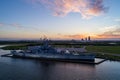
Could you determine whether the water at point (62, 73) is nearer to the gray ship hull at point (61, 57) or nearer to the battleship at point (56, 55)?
the gray ship hull at point (61, 57)

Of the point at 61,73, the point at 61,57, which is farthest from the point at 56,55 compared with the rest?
the point at 61,73

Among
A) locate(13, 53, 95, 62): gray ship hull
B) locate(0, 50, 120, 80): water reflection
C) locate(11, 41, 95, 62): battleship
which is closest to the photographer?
locate(0, 50, 120, 80): water reflection

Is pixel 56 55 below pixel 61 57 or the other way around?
the other way around

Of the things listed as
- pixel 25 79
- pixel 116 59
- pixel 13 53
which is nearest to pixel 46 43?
pixel 13 53

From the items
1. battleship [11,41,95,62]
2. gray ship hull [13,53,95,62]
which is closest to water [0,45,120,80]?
gray ship hull [13,53,95,62]

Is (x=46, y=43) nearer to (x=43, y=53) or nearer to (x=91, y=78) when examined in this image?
(x=43, y=53)

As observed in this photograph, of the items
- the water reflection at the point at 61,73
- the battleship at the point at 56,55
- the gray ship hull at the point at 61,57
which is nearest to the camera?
the water reflection at the point at 61,73

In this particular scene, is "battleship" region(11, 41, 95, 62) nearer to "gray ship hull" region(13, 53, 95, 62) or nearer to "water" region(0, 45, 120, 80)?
"gray ship hull" region(13, 53, 95, 62)

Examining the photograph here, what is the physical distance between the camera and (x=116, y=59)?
168 feet

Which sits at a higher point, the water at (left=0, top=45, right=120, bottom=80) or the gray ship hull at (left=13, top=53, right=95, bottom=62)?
the gray ship hull at (left=13, top=53, right=95, bottom=62)

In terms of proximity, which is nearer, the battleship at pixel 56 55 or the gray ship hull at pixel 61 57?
the gray ship hull at pixel 61 57

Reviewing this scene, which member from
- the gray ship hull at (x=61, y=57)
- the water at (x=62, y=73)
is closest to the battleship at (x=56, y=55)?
the gray ship hull at (x=61, y=57)

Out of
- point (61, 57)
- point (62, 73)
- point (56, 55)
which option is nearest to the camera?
point (62, 73)

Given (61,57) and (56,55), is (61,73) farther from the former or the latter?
(56,55)
